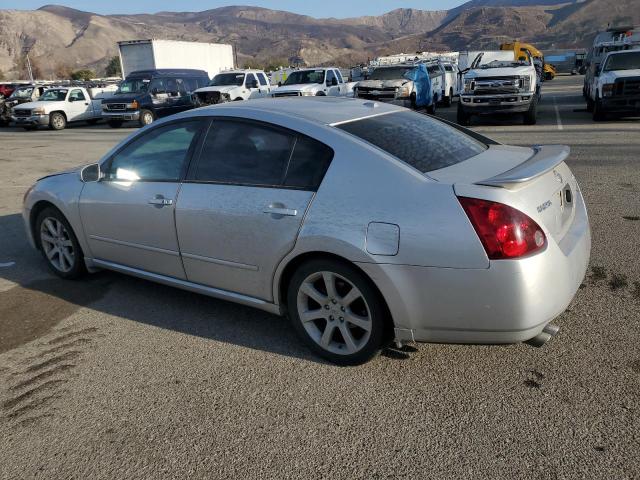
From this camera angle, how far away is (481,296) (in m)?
2.86

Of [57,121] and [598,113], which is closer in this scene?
[598,113]

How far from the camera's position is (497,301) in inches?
112

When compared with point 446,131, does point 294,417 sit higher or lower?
lower

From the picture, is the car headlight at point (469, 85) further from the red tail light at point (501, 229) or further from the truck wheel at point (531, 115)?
the red tail light at point (501, 229)

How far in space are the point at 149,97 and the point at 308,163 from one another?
19.9 m

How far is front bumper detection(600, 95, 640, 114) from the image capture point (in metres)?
14.2

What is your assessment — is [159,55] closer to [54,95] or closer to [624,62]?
[54,95]

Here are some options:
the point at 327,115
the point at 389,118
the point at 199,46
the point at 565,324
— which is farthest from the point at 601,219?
the point at 199,46

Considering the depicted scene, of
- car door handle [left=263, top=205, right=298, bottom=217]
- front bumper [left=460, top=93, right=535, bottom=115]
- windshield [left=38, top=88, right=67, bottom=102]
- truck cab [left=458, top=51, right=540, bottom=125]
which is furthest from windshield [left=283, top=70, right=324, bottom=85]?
car door handle [left=263, top=205, right=298, bottom=217]

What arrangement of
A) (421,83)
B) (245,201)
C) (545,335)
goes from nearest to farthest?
(545,335), (245,201), (421,83)

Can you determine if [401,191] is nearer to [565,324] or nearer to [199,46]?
[565,324]

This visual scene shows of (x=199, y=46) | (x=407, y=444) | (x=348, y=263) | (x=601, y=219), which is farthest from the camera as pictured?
(x=199, y=46)

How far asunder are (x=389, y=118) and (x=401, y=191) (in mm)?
997

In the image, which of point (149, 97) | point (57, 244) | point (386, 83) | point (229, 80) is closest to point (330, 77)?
point (386, 83)
